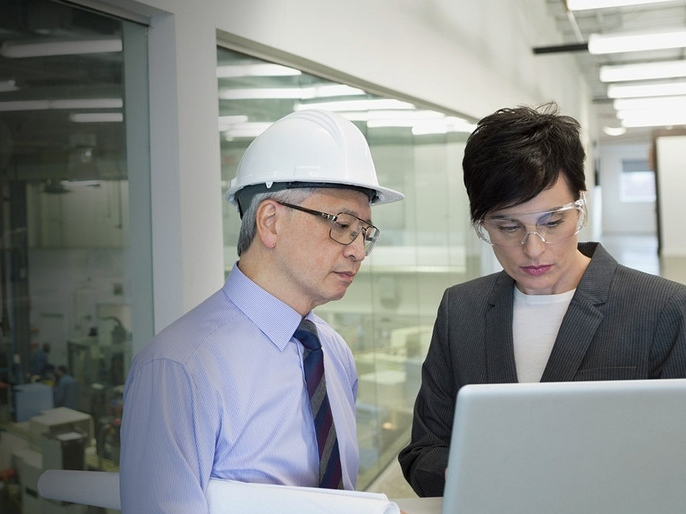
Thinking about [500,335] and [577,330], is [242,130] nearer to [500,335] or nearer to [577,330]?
[500,335]

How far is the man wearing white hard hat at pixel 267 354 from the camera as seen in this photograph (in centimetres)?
143

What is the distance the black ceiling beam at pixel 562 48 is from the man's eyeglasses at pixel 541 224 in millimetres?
9189

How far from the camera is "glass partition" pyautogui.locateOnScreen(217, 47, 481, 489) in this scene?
3.67 metres

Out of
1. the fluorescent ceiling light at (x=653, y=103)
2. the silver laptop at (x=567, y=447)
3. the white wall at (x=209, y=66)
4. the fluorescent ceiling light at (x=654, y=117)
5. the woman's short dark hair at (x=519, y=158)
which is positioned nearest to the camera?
the silver laptop at (x=567, y=447)

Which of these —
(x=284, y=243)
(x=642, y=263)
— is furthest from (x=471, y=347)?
(x=642, y=263)

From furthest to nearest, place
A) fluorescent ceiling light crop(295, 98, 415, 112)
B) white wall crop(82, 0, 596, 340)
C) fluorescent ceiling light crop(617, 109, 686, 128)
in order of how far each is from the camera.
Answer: fluorescent ceiling light crop(617, 109, 686, 128) < fluorescent ceiling light crop(295, 98, 415, 112) < white wall crop(82, 0, 596, 340)

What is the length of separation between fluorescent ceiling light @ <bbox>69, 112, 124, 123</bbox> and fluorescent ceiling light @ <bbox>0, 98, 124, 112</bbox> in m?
0.02

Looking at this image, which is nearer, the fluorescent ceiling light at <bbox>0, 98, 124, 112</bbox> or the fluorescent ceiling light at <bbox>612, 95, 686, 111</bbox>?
the fluorescent ceiling light at <bbox>0, 98, 124, 112</bbox>

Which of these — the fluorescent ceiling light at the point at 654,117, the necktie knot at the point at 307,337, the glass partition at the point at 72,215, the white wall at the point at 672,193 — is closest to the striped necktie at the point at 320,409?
the necktie knot at the point at 307,337

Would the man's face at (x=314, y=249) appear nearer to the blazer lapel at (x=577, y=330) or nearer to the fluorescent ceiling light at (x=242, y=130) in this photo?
the blazer lapel at (x=577, y=330)

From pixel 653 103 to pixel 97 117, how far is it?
1431cm

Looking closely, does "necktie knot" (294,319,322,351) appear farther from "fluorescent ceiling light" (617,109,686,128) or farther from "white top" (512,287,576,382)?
"fluorescent ceiling light" (617,109,686,128)

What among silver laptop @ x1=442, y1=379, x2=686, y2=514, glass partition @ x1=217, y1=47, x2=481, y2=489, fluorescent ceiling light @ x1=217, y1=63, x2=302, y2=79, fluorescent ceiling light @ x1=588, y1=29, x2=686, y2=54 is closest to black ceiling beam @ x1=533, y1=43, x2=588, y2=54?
fluorescent ceiling light @ x1=588, y1=29, x2=686, y2=54

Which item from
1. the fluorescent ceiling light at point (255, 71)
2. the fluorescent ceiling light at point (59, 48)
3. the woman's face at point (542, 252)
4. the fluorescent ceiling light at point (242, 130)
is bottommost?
the woman's face at point (542, 252)
